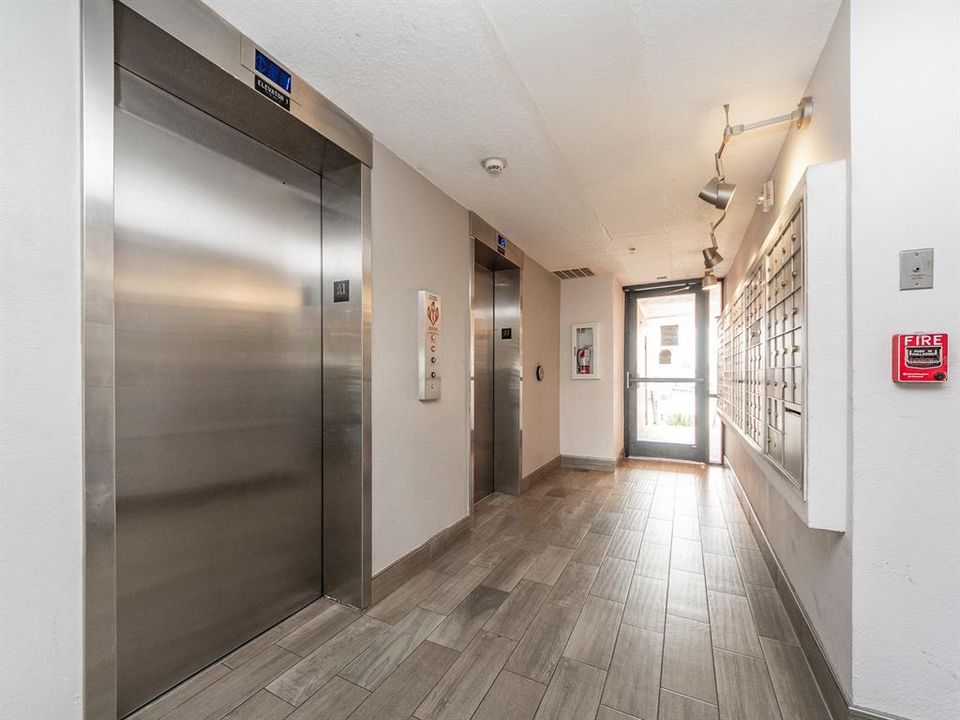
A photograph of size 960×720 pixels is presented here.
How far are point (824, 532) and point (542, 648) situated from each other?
122cm

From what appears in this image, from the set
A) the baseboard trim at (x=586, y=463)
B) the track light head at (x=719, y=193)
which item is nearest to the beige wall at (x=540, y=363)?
the baseboard trim at (x=586, y=463)

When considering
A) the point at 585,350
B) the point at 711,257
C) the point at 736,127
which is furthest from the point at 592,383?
the point at 736,127

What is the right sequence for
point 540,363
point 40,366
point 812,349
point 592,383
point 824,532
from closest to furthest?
point 40,366 < point 812,349 < point 824,532 < point 540,363 < point 592,383

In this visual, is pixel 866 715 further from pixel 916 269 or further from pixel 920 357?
pixel 916 269

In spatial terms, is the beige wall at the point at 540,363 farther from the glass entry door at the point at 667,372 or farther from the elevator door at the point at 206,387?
the elevator door at the point at 206,387

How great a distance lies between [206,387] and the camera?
167 cm

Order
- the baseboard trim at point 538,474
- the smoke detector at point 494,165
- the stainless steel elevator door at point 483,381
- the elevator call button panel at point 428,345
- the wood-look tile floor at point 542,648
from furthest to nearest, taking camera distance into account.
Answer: the baseboard trim at point 538,474 → the stainless steel elevator door at point 483,381 → the elevator call button panel at point 428,345 → the smoke detector at point 494,165 → the wood-look tile floor at point 542,648

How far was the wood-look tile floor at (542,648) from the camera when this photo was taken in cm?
152

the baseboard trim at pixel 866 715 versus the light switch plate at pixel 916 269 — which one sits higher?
the light switch plate at pixel 916 269

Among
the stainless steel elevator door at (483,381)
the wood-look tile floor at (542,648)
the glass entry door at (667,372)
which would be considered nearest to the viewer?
the wood-look tile floor at (542,648)

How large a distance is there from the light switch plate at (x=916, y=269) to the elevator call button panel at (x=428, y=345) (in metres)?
2.06

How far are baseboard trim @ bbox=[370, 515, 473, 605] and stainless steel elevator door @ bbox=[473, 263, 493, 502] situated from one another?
0.89 meters

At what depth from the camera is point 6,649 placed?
39.6 inches

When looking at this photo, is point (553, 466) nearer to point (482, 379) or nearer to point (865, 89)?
point (482, 379)
